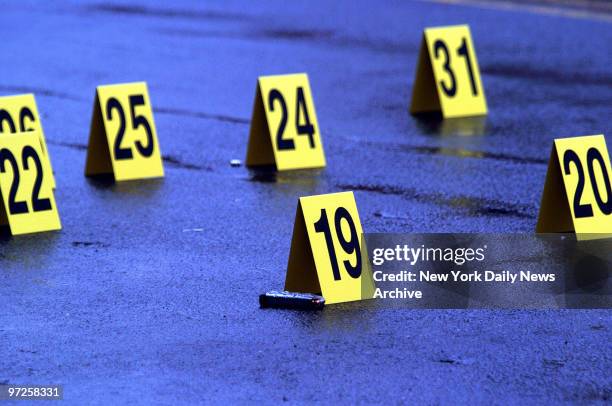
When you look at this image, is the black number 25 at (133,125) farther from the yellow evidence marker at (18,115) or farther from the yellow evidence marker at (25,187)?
the yellow evidence marker at (25,187)

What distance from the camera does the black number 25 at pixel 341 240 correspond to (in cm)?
895

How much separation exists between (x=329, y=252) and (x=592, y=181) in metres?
2.38

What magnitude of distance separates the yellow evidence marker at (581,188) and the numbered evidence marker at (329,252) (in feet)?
6.33

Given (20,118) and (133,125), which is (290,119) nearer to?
(133,125)

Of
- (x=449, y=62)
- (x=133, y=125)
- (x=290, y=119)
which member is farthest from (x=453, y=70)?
(x=133, y=125)

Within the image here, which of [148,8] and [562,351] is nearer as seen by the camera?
[562,351]

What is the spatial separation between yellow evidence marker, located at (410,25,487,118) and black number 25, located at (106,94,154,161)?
361cm

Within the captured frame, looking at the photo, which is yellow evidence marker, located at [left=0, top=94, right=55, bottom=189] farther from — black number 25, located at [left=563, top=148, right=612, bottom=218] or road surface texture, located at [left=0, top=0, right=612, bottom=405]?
black number 25, located at [left=563, top=148, right=612, bottom=218]

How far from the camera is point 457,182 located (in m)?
12.2

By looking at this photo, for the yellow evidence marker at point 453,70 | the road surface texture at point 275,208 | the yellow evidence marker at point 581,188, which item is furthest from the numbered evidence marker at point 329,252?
the yellow evidence marker at point 453,70

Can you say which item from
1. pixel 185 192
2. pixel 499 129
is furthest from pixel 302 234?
pixel 499 129

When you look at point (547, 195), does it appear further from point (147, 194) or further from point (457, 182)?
point (147, 194)

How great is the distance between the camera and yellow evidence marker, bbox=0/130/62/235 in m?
10.8

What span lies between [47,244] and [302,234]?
96.9 inches
